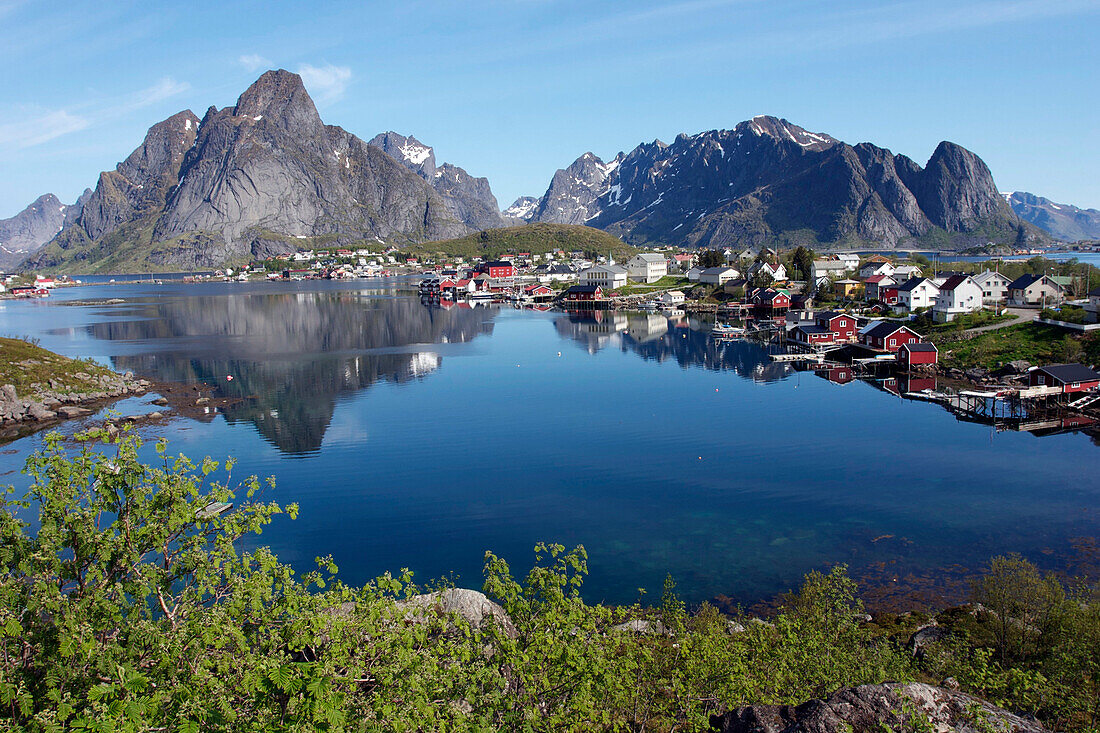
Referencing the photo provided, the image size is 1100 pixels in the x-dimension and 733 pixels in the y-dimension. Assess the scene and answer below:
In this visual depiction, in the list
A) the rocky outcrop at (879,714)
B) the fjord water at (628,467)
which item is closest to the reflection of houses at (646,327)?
the fjord water at (628,467)

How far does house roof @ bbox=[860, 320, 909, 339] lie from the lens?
157 ft

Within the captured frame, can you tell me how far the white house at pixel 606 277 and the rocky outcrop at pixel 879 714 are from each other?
9216 centimetres

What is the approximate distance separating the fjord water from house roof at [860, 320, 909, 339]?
7.27 m

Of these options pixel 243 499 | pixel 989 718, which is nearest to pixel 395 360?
pixel 243 499

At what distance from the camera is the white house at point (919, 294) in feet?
196

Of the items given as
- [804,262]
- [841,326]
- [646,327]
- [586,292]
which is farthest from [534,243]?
[841,326]

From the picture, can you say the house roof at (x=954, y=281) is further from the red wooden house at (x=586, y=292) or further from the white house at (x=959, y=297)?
the red wooden house at (x=586, y=292)

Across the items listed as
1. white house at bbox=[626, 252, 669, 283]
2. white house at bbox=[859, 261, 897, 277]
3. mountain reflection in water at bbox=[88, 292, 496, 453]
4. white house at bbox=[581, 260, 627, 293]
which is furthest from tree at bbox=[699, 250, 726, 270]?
mountain reflection in water at bbox=[88, 292, 496, 453]

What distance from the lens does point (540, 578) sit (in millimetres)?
8711

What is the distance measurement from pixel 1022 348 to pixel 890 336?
7698 mm

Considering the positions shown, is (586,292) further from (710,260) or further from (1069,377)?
(1069,377)

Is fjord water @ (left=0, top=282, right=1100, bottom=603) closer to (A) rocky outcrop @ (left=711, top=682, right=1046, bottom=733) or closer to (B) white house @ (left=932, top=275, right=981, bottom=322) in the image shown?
(A) rocky outcrop @ (left=711, top=682, right=1046, bottom=733)

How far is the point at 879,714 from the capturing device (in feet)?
27.1

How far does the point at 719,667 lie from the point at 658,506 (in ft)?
44.5
